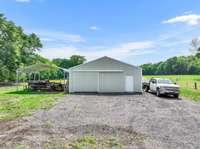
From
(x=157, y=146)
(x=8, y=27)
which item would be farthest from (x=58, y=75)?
(x=157, y=146)

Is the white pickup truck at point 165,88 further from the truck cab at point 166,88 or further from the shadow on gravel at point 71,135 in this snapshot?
the shadow on gravel at point 71,135

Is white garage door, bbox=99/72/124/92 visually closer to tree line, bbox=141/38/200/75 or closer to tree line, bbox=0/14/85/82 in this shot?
tree line, bbox=0/14/85/82

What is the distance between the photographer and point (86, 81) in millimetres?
24172

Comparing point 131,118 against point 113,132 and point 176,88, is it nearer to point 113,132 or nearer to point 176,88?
point 113,132

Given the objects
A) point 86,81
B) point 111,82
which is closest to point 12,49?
point 86,81

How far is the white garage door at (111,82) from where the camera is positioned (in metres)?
24.3

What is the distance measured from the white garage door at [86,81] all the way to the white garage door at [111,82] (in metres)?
0.57

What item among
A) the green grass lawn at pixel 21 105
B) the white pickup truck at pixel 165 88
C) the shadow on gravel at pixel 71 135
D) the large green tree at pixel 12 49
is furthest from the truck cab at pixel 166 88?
the large green tree at pixel 12 49

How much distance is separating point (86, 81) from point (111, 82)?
239 cm

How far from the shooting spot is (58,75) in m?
63.3

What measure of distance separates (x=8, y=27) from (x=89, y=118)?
35.7 metres

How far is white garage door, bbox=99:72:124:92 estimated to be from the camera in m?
24.3

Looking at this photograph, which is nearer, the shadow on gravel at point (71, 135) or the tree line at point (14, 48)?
the shadow on gravel at point (71, 135)

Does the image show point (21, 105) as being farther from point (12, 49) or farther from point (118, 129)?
point (12, 49)
